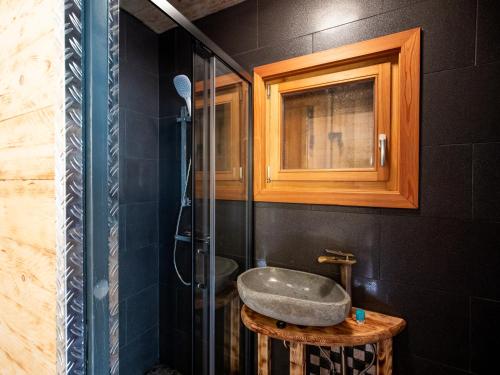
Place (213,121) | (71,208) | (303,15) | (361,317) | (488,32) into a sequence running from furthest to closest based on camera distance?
(303,15)
(213,121)
(361,317)
(488,32)
(71,208)

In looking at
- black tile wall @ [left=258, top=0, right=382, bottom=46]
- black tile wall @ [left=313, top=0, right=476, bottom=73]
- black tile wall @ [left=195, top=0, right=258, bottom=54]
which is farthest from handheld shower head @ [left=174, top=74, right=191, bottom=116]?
black tile wall @ [left=313, top=0, right=476, bottom=73]

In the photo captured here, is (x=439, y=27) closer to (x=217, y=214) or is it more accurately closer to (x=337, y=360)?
(x=217, y=214)

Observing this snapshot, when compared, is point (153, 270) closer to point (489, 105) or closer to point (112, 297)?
point (112, 297)

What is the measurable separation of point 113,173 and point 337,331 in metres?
1.01

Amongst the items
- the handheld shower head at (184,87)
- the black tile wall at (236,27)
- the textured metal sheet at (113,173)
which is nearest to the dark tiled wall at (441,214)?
the black tile wall at (236,27)

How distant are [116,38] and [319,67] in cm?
104

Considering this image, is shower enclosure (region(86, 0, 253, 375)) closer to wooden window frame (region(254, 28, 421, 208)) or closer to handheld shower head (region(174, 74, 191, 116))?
handheld shower head (region(174, 74, 191, 116))

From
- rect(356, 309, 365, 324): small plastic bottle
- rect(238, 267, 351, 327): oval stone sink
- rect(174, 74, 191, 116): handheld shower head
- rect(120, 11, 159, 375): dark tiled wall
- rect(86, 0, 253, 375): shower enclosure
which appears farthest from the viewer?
rect(120, 11, 159, 375): dark tiled wall

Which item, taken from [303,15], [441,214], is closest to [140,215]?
[303,15]

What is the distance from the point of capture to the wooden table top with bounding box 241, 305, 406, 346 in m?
0.96

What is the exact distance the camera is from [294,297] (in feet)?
4.00

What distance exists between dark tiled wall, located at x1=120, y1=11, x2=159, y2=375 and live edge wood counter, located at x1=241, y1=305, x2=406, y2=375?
30.4 inches

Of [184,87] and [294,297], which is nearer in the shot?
[294,297]

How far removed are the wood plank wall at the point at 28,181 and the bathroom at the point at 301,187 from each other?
3 cm
